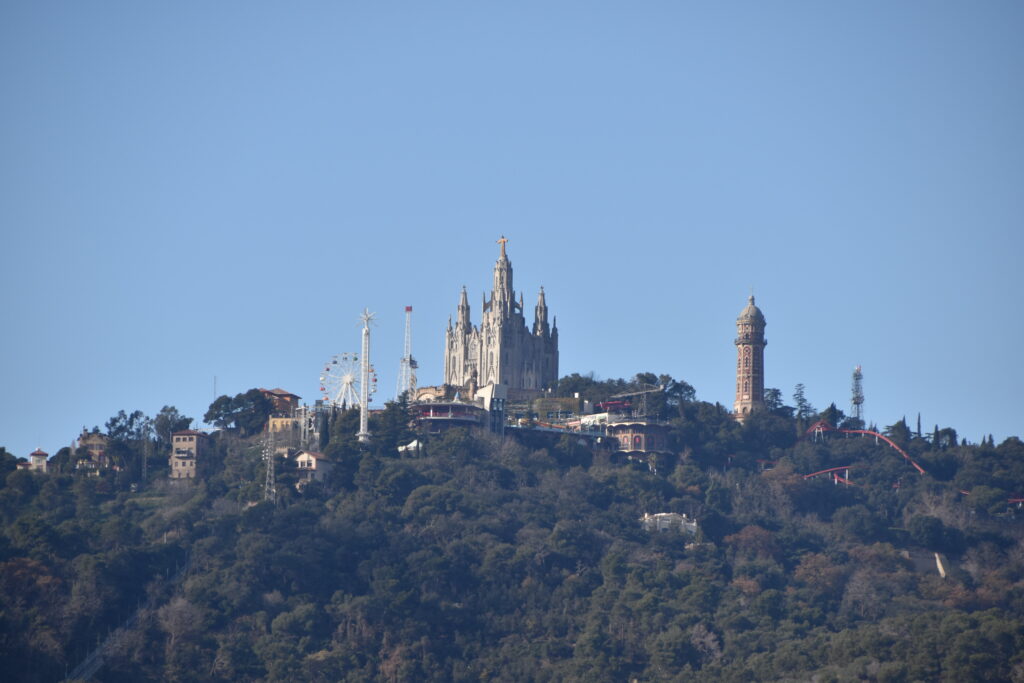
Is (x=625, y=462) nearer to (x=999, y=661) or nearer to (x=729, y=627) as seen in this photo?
(x=729, y=627)

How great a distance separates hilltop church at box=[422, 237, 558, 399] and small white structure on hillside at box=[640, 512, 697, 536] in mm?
24646

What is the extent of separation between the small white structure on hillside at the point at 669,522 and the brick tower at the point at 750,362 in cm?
2237

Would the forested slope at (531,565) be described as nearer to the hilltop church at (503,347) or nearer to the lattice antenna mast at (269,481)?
the lattice antenna mast at (269,481)

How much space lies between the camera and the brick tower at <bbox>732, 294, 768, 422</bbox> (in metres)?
158

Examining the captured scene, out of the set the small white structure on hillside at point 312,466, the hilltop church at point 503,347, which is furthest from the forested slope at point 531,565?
the hilltop church at point 503,347

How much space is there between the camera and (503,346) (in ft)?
523

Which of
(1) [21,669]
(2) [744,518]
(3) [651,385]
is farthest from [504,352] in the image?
(1) [21,669]

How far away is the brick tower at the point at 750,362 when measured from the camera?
6201 inches

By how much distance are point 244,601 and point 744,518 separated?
3864 cm

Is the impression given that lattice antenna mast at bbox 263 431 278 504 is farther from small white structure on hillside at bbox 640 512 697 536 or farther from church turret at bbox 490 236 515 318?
church turret at bbox 490 236 515 318

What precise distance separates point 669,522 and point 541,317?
33.1 m

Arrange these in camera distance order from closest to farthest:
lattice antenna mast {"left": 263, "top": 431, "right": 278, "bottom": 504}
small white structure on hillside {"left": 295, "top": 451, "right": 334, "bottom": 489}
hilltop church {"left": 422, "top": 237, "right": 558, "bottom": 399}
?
lattice antenna mast {"left": 263, "top": 431, "right": 278, "bottom": 504}, small white structure on hillside {"left": 295, "top": 451, "right": 334, "bottom": 489}, hilltop church {"left": 422, "top": 237, "right": 558, "bottom": 399}

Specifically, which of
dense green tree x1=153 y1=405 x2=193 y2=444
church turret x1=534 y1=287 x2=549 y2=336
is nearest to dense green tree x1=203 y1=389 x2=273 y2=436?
dense green tree x1=153 y1=405 x2=193 y2=444

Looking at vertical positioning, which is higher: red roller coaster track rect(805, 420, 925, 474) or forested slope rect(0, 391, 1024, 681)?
red roller coaster track rect(805, 420, 925, 474)
